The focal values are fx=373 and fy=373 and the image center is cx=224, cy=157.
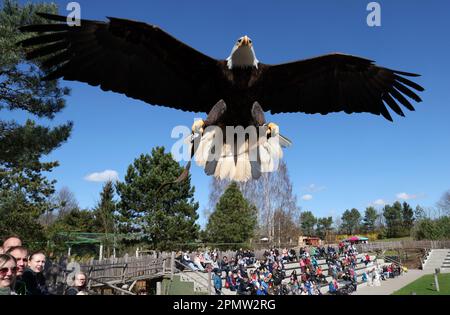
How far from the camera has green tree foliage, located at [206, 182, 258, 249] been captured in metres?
21.9

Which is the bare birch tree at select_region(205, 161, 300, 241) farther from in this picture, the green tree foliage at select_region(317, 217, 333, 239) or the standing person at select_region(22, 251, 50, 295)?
the green tree foliage at select_region(317, 217, 333, 239)

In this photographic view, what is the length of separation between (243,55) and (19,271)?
7.36 feet

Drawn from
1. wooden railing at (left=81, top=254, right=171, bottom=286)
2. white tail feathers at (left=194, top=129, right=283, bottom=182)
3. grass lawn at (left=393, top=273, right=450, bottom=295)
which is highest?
white tail feathers at (left=194, top=129, right=283, bottom=182)

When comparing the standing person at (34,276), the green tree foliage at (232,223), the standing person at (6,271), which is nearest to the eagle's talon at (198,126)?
the standing person at (34,276)

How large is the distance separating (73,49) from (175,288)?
28.9 ft

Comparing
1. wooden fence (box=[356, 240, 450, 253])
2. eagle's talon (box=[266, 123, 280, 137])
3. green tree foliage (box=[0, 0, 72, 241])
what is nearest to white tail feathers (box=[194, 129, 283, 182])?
eagle's talon (box=[266, 123, 280, 137])

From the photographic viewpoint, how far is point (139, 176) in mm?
16734

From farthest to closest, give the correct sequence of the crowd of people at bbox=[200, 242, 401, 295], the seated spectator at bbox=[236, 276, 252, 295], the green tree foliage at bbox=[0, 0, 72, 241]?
the crowd of people at bbox=[200, 242, 401, 295] → the seated spectator at bbox=[236, 276, 252, 295] → the green tree foliage at bbox=[0, 0, 72, 241]

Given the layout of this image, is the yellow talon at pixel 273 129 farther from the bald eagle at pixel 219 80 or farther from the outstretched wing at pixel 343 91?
the outstretched wing at pixel 343 91

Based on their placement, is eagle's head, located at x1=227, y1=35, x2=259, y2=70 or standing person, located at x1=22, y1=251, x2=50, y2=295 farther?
eagle's head, located at x1=227, y1=35, x2=259, y2=70

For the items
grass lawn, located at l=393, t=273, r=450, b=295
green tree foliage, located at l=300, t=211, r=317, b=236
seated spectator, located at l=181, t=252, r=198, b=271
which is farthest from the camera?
green tree foliage, located at l=300, t=211, r=317, b=236

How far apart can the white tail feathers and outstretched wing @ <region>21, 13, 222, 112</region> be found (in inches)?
17.7

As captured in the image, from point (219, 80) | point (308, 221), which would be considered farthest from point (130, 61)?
point (308, 221)
